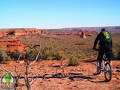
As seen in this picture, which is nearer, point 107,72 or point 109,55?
point 107,72

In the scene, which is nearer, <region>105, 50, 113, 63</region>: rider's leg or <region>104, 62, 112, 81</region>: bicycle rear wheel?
<region>104, 62, 112, 81</region>: bicycle rear wheel

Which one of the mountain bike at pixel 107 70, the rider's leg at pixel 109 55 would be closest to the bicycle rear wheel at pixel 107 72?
the mountain bike at pixel 107 70

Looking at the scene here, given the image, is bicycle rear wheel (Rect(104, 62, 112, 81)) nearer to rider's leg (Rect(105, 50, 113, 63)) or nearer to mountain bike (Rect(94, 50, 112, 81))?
mountain bike (Rect(94, 50, 112, 81))

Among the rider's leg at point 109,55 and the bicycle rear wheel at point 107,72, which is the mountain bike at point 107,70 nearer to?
the bicycle rear wheel at point 107,72

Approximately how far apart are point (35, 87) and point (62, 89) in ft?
2.79

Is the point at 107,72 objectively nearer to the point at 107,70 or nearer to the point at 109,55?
the point at 107,70

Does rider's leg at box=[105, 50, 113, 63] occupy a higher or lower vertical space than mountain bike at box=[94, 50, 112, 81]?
higher

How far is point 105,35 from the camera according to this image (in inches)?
206

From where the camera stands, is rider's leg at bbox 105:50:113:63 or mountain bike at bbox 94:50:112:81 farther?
rider's leg at bbox 105:50:113:63

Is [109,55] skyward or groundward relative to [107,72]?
skyward

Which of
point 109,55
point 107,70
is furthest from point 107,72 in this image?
point 109,55

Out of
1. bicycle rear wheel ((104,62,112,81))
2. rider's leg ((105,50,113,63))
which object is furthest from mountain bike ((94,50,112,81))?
rider's leg ((105,50,113,63))

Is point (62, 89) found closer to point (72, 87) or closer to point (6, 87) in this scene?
point (72, 87)

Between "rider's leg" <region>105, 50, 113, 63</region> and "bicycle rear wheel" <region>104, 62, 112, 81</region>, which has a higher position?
"rider's leg" <region>105, 50, 113, 63</region>
